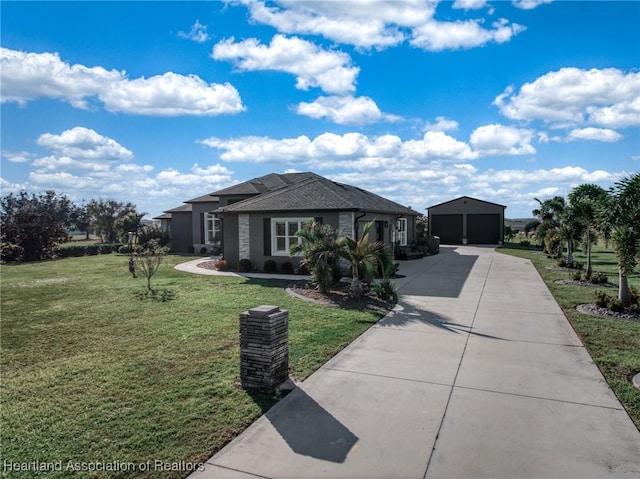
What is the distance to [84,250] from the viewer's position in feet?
90.0

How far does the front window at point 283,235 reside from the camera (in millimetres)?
16562

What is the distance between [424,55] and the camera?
1568 centimetres

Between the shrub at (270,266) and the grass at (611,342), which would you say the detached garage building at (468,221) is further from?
the shrub at (270,266)

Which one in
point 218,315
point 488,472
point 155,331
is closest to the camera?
point 488,472

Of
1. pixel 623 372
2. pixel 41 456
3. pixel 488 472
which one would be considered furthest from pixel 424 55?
pixel 41 456

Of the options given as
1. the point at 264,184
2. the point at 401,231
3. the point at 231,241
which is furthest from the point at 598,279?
the point at 264,184

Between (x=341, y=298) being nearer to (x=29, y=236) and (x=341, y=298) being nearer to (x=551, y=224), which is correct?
(x=551, y=224)

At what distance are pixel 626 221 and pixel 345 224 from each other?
877 centimetres

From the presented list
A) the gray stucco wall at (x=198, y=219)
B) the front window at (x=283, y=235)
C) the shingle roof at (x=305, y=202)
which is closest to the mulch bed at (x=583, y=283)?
the shingle roof at (x=305, y=202)

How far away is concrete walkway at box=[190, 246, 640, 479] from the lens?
3734 millimetres

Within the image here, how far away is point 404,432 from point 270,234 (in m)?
13.2

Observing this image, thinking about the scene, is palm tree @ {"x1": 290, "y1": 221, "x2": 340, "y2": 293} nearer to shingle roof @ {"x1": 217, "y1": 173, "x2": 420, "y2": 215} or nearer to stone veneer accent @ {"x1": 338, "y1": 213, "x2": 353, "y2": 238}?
stone veneer accent @ {"x1": 338, "y1": 213, "x2": 353, "y2": 238}

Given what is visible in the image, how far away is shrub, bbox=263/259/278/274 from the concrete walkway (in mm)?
9047

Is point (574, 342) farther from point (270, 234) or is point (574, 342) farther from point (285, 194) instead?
point (285, 194)
